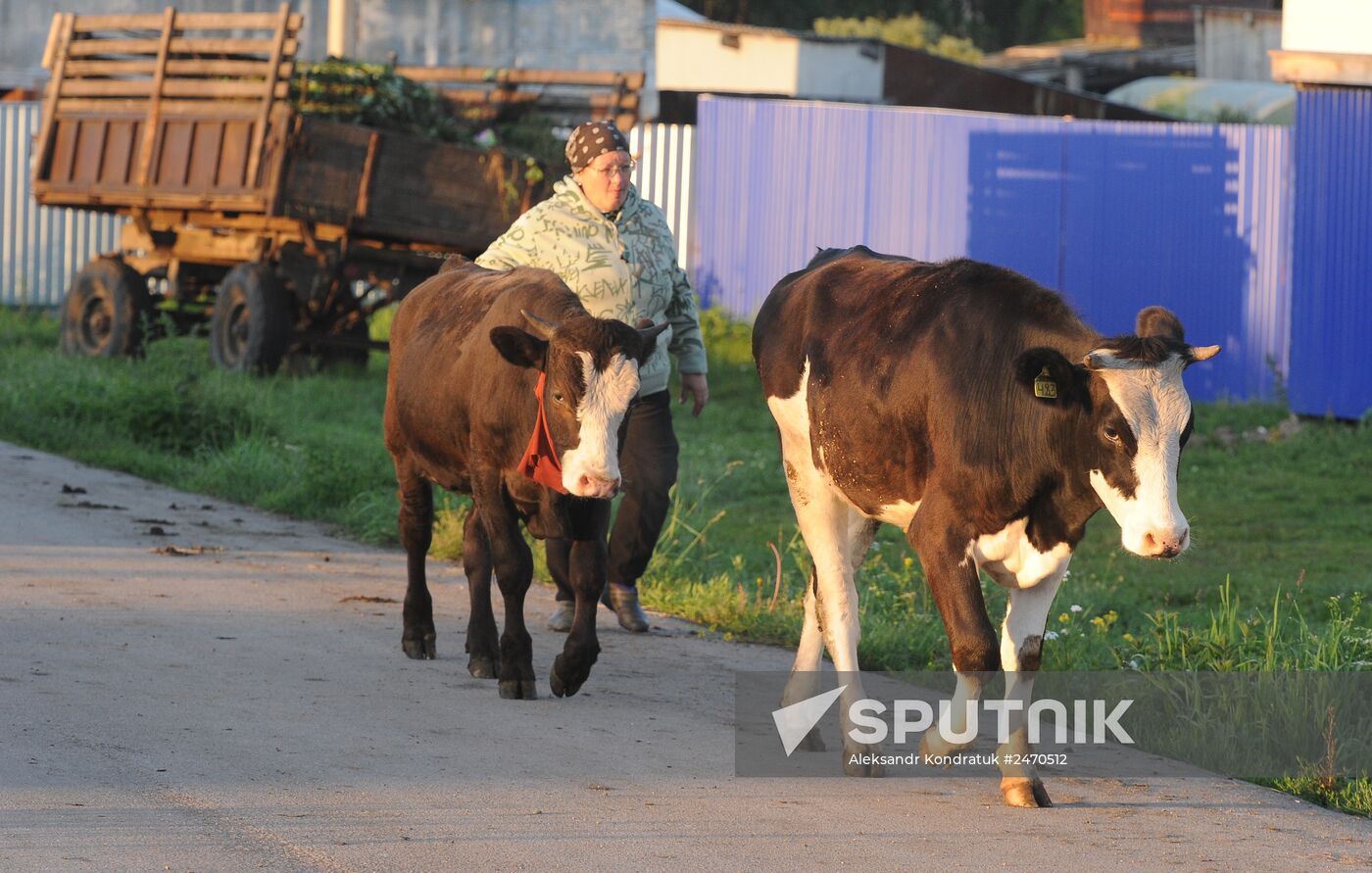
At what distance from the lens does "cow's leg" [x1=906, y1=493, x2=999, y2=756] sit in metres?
5.31

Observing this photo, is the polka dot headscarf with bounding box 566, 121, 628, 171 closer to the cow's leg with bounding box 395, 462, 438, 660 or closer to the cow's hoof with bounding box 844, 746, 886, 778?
the cow's leg with bounding box 395, 462, 438, 660

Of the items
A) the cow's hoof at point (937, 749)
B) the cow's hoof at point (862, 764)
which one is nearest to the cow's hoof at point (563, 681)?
the cow's hoof at point (862, 764)

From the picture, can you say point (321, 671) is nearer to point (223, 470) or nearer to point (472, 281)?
point (472, 281)

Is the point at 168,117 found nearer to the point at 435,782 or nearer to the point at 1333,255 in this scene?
the point at 1333,255

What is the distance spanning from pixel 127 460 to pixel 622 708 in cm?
612

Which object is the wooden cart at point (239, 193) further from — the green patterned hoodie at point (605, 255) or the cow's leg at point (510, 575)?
the cow's leg at point (510, 575)

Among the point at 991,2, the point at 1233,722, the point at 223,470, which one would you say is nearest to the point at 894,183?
the point at 223,470

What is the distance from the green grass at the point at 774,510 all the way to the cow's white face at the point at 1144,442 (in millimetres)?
1267

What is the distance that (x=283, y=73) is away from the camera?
14.9 m

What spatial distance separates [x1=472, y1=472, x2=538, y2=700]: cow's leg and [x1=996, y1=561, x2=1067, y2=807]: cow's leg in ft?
5.91

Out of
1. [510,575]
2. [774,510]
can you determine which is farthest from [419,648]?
[774,510]

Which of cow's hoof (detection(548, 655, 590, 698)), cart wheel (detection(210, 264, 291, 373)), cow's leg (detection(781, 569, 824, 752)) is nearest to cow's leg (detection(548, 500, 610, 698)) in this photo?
cow's hoof (detection(548, 655, 590, 698))

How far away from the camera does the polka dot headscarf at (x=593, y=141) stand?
23.6 ft

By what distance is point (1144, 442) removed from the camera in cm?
507
